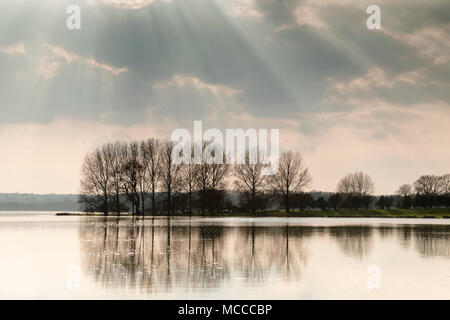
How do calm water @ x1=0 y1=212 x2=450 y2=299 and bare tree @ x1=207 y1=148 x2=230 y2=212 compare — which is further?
bare tree @ x1=207 y1=148 x2=230 y2=212

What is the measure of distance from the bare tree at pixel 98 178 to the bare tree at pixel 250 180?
85.3 ft

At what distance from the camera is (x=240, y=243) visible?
86.7 feet

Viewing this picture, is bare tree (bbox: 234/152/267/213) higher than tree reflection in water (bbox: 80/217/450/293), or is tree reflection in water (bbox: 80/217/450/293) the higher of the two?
bare tree (bbox: 234/152/267/213)

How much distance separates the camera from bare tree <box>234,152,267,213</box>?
95.6m

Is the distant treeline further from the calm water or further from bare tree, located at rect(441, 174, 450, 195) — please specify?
bare tree, located at rect(441, 174, 450, 195)

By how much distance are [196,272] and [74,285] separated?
4.03m

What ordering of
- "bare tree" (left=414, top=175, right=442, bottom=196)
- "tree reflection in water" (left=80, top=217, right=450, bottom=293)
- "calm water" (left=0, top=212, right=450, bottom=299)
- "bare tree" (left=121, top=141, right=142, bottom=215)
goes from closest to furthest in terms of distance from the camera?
"calm water" (left=0, top=212, right=450, bottom=299), "tree reflection in water" (left=80, top=217, right=450, bottom=293), "bare tree" (left=121, top=141, right=142, bottom=215), "bare tree" (left=414, top=175, right=442, bottom=196)

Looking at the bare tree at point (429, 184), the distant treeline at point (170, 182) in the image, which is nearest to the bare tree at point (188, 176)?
the distant treeline at point (170, 182)

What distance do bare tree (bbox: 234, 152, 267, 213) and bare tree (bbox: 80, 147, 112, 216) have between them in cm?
2600

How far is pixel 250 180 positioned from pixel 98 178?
3050 centimetres

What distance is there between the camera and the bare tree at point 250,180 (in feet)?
Answer: 314

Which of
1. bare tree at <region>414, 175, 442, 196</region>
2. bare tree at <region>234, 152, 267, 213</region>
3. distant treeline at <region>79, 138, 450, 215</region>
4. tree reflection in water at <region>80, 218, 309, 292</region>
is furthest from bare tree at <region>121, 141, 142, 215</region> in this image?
bare tree at <region>414, 175, 442, 196</region>

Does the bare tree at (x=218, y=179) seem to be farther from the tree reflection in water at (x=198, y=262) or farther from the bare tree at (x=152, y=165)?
the tree reflection in water at (x=198, y=262)
